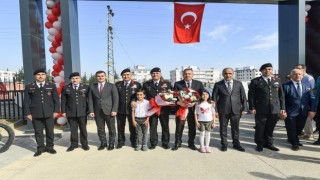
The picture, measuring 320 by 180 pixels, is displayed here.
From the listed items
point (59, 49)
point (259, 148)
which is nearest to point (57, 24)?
point (59, 49)

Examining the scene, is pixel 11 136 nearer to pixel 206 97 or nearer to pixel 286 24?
pixel 206 97

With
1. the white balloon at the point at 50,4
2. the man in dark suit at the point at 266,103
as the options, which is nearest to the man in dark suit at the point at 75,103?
the white balloon at the point at 50,4

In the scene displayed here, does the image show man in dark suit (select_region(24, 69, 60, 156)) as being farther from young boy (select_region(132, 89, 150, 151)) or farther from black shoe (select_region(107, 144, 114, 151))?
young boy (select_region(132, 89, 150, 151))

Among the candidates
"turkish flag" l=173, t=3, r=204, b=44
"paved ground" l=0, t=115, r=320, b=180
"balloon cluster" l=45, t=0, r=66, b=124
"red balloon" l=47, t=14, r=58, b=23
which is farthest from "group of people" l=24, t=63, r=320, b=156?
"turkish flag" l=173, t=3, r=204, b=44

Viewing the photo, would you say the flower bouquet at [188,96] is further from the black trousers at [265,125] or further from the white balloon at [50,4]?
the white balloon at [50,4]

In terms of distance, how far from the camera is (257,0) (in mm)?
8289

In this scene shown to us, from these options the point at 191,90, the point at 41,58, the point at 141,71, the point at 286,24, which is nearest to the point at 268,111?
the point at 191,90

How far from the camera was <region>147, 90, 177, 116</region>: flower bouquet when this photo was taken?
17.4ft

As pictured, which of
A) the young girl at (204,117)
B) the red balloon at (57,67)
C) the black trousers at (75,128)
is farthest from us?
the red balloon at (57,67)

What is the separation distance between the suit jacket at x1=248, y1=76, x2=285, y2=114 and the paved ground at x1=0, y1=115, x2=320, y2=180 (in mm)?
829

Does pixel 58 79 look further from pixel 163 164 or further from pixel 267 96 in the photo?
pixel 267 96

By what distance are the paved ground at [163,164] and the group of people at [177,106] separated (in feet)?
0.94

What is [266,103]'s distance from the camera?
538 centimetres

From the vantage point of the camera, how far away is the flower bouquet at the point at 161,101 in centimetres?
529
